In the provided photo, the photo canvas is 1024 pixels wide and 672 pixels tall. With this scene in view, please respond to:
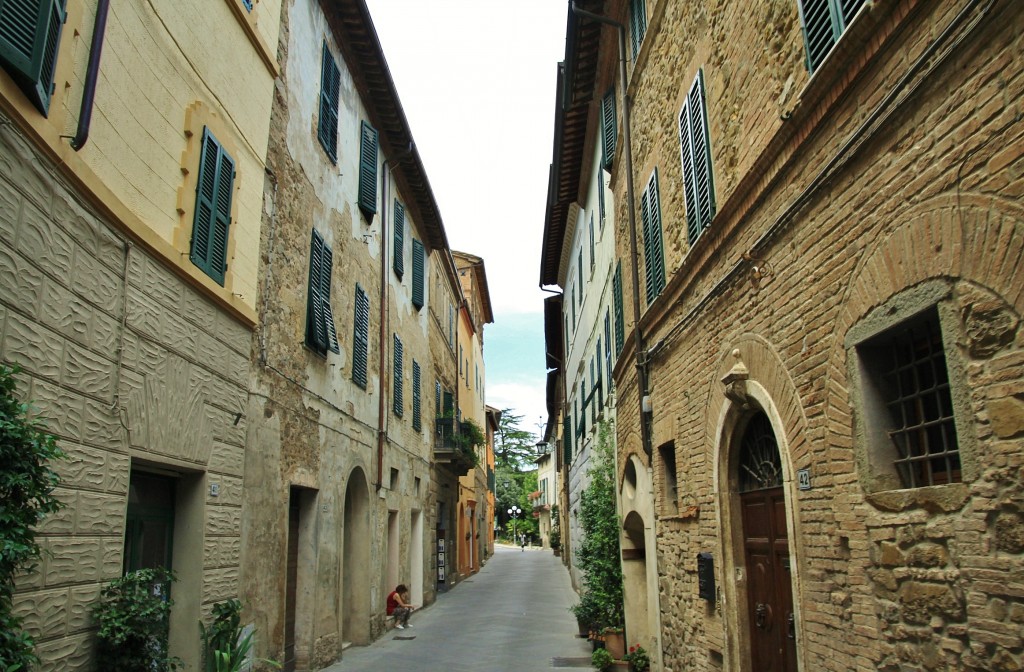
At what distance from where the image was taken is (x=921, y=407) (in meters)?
3.84

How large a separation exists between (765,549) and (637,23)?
7.17 metres

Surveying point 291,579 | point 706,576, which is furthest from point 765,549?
point 291,579

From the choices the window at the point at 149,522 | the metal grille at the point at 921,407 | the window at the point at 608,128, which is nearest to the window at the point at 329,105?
the window at the point at 608,128

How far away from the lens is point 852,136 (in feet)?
13.7

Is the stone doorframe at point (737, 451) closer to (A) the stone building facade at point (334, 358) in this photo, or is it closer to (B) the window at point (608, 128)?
(A) the stone building facade at point (334, 358)

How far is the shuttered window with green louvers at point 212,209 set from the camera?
6.75 meters

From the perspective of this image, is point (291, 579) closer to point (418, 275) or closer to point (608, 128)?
point (608, 128)

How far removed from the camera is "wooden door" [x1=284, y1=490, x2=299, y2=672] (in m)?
9.98

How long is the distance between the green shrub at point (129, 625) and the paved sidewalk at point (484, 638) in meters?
5.92

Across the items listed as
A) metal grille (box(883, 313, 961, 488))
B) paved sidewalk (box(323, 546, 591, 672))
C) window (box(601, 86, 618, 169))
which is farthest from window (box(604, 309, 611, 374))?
metal grille (box(883, 313, 961, 488))

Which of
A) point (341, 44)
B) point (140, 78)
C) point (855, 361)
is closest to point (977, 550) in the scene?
point (855, 361)

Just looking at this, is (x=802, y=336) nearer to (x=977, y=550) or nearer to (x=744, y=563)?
(x=977, y=550)

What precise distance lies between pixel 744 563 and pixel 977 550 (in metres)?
3.62

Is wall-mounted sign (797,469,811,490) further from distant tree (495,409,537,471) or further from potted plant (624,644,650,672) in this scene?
distant tree (495,409,537,471)
